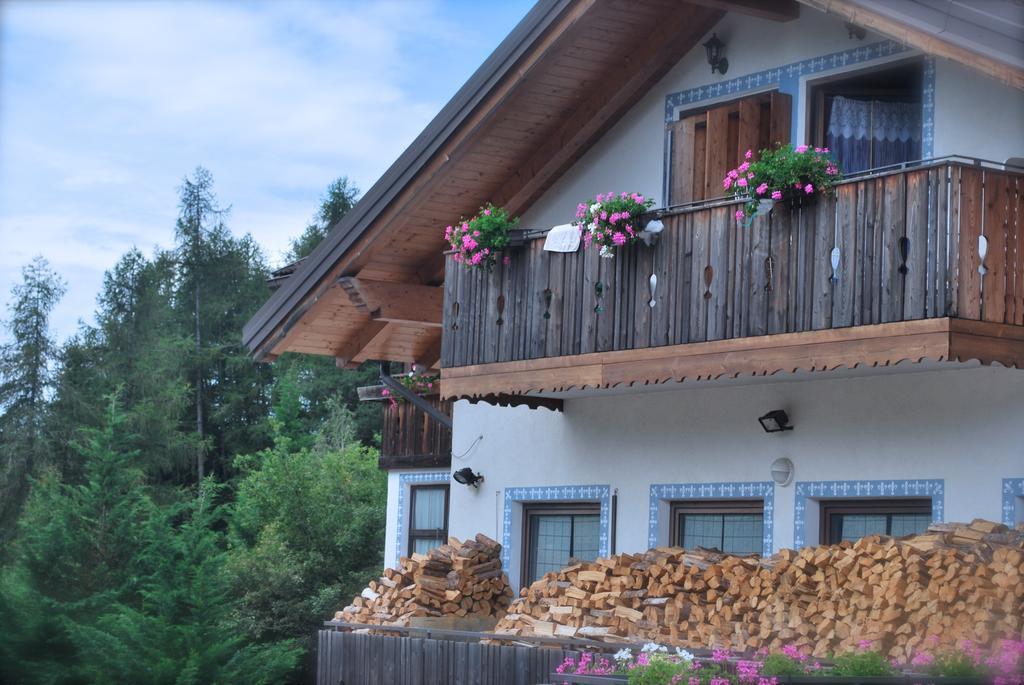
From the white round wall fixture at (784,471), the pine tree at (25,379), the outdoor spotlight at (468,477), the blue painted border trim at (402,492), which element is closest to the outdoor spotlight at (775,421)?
the white round wall fixture at (784,471)

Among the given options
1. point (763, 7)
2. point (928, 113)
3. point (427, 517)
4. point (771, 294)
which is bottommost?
point (427, 517)

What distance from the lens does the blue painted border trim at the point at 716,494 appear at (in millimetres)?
14273

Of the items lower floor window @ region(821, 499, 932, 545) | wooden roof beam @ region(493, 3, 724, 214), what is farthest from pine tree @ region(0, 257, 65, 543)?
lower floor window @ region(821, 499, 932, 545)

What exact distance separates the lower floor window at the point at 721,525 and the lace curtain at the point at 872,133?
344 centimetres

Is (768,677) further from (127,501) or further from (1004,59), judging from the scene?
(127,501)

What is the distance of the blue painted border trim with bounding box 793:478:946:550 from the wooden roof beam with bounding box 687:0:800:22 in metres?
4.49

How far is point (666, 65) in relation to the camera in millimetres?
15969

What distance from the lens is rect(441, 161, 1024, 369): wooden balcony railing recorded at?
37.5ft

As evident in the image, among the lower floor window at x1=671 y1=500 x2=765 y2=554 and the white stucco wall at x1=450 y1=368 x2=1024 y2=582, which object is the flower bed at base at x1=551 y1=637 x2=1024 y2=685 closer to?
the white stucco wall at x1=450 y1=368 x2=1024 y2=582

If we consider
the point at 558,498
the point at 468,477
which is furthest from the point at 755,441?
the point at 468,477

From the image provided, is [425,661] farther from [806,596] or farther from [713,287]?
[713,287]

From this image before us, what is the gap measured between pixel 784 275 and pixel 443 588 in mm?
6028

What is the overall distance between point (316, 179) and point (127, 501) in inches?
1453

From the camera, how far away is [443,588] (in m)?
16.6
